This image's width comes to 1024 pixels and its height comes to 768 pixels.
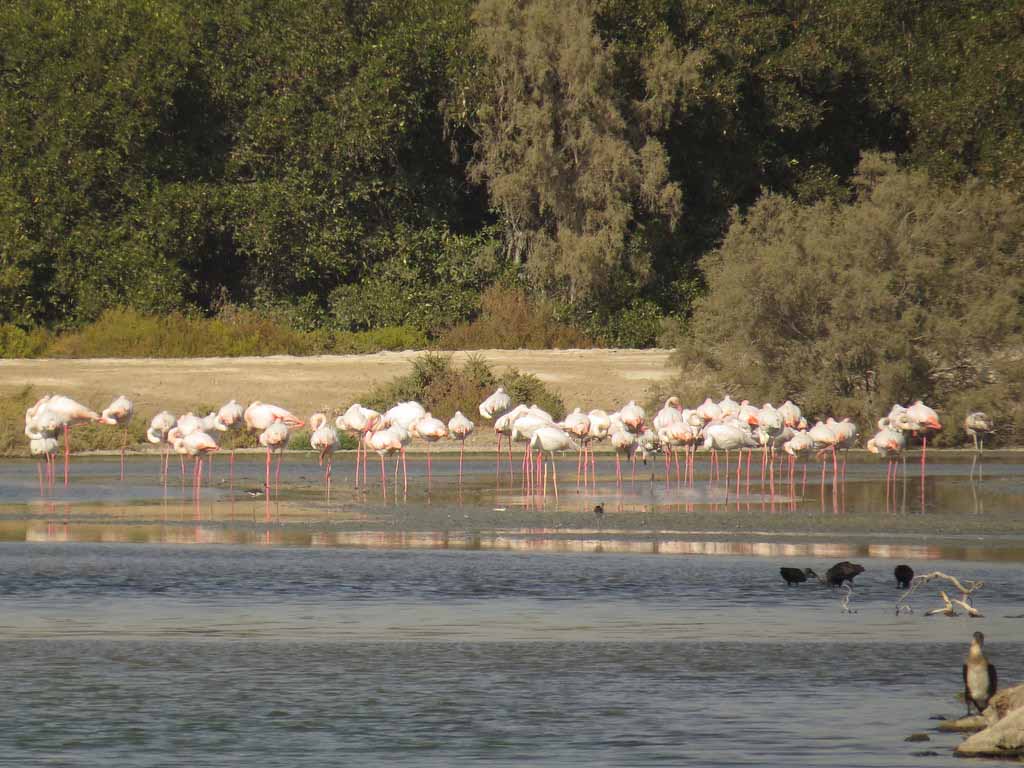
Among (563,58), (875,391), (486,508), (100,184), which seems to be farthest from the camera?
(100,184)

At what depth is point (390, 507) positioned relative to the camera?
2177 cm

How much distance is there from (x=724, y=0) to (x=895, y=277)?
1238 cm

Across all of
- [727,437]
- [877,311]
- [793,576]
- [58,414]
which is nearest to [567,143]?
[877,311]

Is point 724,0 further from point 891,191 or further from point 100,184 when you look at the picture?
point 100,184

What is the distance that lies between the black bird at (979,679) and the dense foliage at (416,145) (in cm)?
3089

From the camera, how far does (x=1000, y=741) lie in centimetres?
912

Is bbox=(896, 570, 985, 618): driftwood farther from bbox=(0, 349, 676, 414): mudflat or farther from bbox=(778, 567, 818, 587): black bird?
bbox=(0, 349, 676, 414): mudflat

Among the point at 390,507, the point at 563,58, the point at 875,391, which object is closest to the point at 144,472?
the point at 390,507

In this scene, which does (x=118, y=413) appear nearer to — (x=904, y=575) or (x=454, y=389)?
(x=454, y=389)

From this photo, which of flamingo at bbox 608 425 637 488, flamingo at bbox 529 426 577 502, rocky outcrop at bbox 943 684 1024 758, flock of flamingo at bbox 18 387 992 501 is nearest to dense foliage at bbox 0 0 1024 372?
flock of flamingo at bbox 18 387 992 501

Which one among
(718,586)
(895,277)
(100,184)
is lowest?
(718,586)

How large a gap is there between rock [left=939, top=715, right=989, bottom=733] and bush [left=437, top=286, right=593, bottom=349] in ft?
99.4

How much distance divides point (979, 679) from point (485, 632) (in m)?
4.28

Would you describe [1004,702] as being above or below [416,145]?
below
